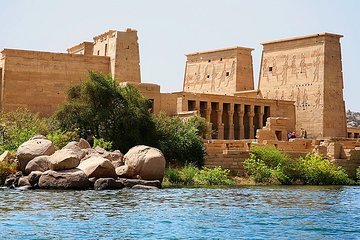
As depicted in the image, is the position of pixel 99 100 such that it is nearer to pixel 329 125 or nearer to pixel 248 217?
pixel 248 217

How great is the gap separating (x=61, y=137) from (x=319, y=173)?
10.7 metres

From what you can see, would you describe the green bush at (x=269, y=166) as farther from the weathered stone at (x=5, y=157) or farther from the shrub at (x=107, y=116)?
the weathered stone at (x=5, y=157)

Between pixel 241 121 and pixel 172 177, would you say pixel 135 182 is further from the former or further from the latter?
pixel 241 121

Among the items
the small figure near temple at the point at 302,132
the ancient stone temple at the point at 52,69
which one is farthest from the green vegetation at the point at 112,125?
the small figure near temple at the point at 302,132

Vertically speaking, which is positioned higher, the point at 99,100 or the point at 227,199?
the point at 99,100

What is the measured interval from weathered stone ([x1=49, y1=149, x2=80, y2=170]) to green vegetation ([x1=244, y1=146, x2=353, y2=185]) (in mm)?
9422

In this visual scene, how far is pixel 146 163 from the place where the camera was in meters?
26.2

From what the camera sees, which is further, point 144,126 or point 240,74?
point 240,74

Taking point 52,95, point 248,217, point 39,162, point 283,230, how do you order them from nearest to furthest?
point 283,230, point 248,217, point 39,162, point 52,95

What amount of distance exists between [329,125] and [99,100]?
21.1m

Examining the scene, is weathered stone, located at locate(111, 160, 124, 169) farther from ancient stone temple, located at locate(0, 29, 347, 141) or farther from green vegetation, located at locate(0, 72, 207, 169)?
ancient stone temple, located at locate(0, 29, 347, 141)

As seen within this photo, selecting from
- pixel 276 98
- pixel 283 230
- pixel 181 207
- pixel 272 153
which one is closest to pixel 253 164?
pixel 272 153

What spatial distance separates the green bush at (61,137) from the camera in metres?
30.0

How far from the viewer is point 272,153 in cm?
3288
